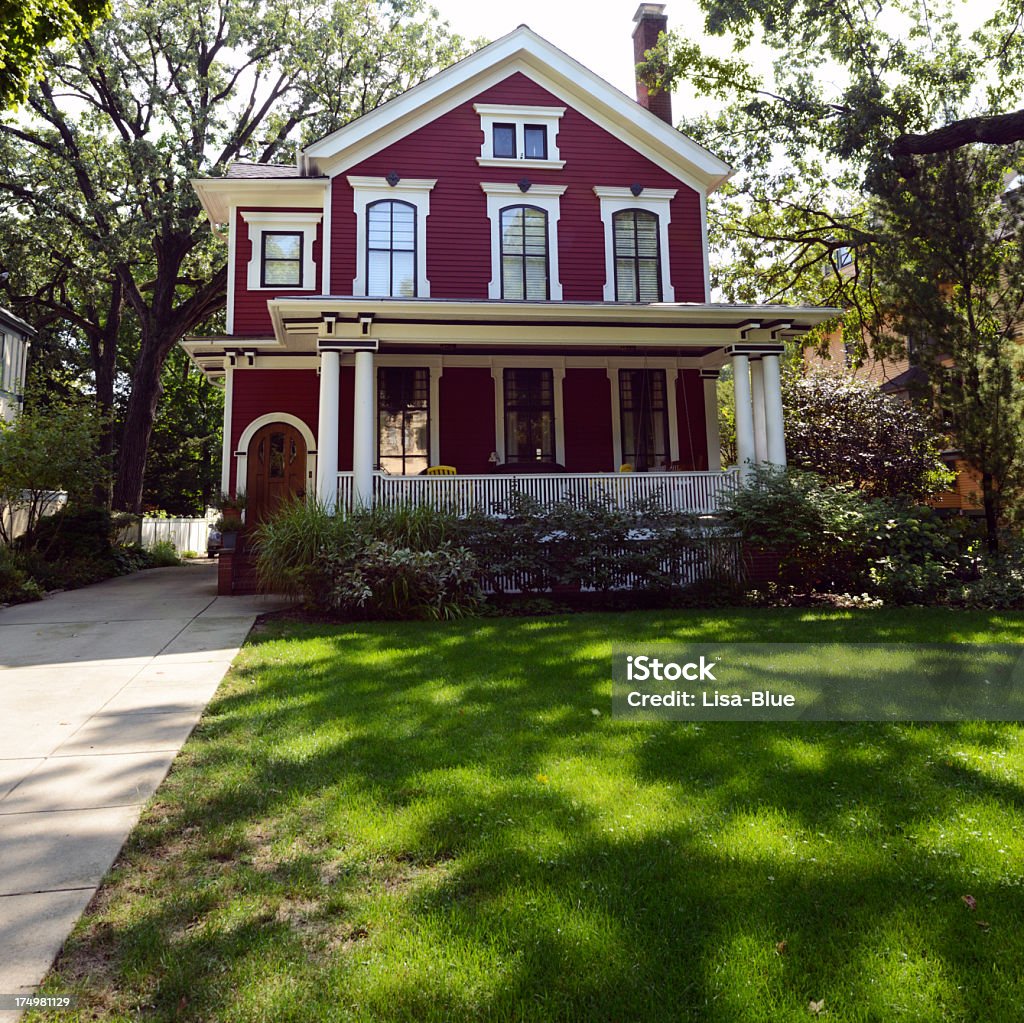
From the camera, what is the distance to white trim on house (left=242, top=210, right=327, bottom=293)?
565 inches

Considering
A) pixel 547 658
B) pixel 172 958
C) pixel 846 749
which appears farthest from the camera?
pixel 547 658

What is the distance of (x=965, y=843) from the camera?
2.98 m

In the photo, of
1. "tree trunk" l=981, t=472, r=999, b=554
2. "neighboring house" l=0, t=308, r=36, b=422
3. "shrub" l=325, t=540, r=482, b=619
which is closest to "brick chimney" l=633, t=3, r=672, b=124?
"tree trunk" l=981, t=472, r=999, b=554

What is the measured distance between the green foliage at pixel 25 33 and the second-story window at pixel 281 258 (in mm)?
5971

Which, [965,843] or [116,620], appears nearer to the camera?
[965,843]

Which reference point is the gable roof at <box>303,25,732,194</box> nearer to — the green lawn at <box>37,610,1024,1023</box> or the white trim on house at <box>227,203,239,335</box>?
the white trim on house at <box>227,203,239,335</box>

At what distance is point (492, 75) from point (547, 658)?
1275 centimetres

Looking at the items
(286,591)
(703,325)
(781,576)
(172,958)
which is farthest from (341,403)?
(172,958)

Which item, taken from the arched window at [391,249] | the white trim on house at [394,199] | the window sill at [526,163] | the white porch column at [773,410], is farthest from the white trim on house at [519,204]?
the white porch column at [773,410]

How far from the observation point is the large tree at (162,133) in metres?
20.2

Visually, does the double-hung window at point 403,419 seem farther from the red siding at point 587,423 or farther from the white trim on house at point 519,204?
the red siding at point 587,423

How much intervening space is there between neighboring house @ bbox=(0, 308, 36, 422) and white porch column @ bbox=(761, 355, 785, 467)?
17.5 metres

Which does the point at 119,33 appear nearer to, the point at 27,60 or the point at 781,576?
the point at 27,60

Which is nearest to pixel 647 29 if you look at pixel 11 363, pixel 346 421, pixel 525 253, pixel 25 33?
pixel 525 253
